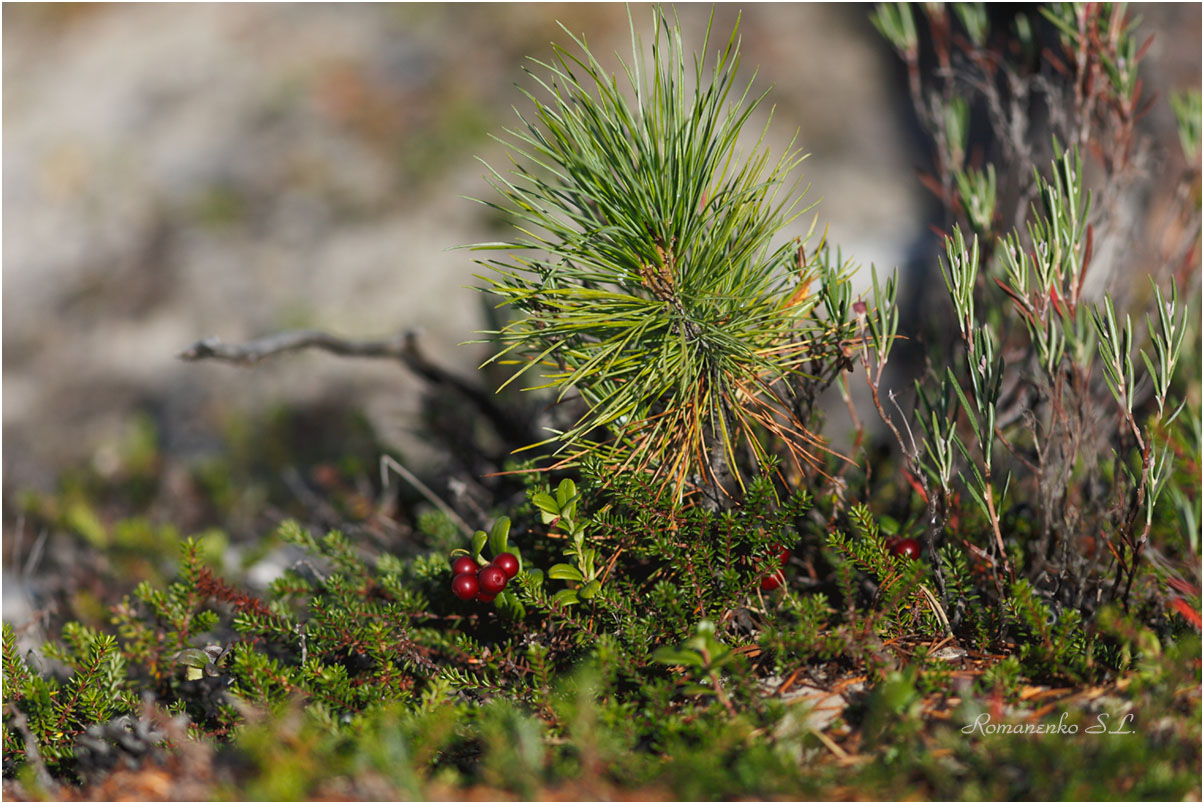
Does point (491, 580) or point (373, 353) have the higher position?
point (373, 353)

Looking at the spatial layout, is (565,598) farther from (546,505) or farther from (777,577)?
(777,577)

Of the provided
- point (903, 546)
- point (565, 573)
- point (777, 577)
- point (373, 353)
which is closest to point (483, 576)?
point (565, 573)

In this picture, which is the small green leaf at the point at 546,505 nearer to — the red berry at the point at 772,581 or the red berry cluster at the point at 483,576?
the red berry cluster at the point at 483,576

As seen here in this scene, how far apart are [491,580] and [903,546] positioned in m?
1.07

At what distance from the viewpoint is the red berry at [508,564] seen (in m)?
1.93

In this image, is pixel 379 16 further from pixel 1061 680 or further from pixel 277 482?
pixel 1061 680

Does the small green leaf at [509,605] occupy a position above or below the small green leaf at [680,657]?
below

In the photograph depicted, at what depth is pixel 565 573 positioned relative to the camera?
1.88 metres

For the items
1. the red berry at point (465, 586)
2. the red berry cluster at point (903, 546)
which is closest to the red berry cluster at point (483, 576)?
the red berry at point (465, 586)

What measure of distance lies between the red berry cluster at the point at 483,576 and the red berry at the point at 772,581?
63cm

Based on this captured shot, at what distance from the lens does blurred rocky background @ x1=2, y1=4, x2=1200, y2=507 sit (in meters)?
5.57

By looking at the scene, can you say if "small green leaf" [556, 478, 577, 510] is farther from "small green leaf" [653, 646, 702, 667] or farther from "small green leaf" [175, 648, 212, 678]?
"small green leaf" [175, 648, 212, 678]

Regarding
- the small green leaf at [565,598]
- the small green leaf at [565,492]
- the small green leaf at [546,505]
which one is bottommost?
the small green leaf at [565,598]

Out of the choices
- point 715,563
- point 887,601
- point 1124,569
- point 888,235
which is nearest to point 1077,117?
point 1124,569
